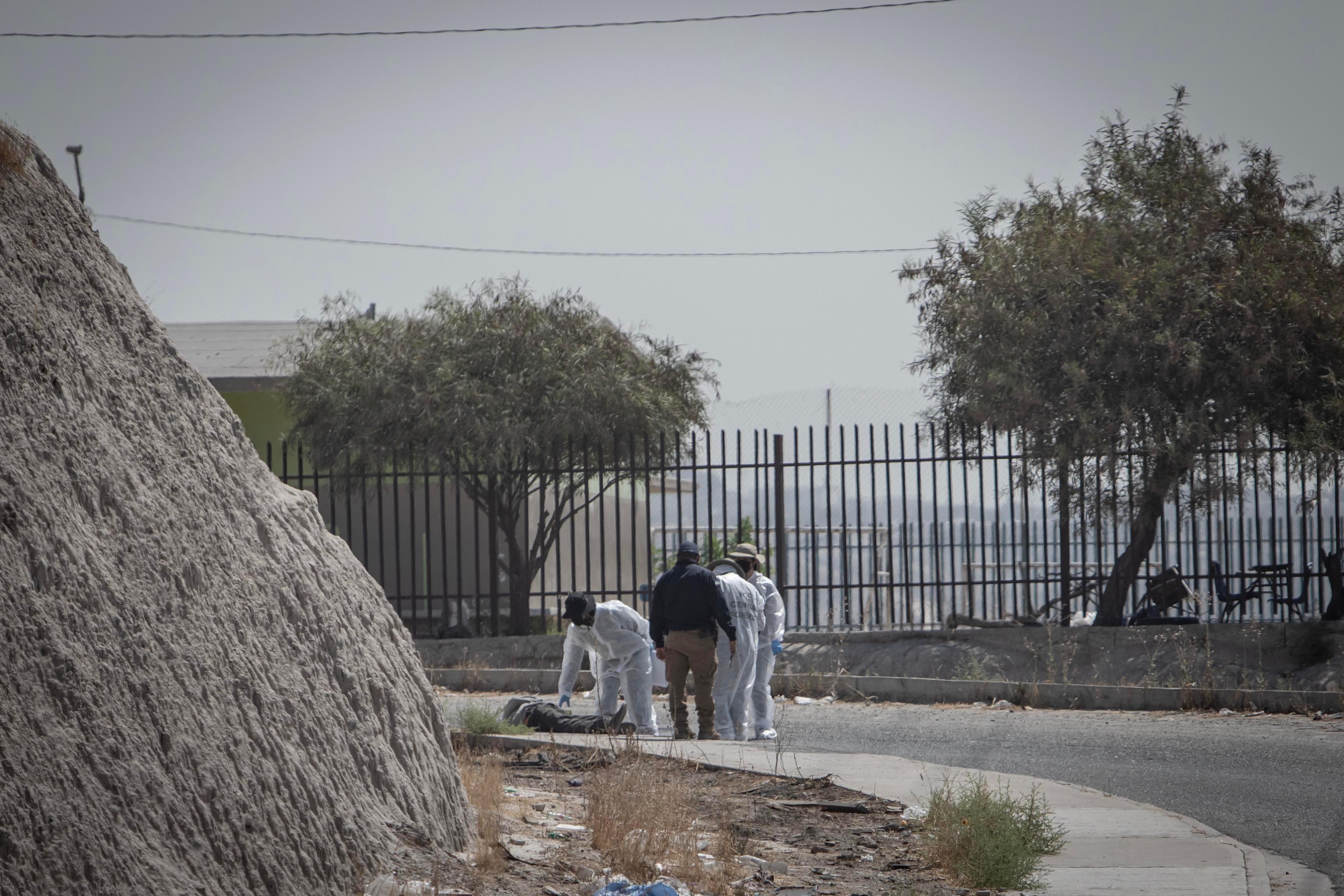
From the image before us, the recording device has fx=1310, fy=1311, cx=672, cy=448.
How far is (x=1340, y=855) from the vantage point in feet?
20.3

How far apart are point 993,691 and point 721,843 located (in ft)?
27.5

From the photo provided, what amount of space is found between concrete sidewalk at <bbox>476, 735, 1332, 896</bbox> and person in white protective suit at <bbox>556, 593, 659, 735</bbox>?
63.2 inches

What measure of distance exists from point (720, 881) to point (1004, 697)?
8.95m

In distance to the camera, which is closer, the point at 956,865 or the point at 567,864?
the point at 567,864

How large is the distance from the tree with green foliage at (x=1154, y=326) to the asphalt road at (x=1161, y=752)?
11.9 ft

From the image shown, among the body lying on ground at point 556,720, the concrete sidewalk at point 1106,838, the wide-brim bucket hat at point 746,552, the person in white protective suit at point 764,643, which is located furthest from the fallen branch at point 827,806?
the wide-brim bucket hat at point 746,552

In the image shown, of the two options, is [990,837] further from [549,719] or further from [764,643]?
[764,643]

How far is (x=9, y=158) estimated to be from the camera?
536 centimetres

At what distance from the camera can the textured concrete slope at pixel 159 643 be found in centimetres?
393

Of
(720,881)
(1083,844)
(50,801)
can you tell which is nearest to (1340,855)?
(1083,844)

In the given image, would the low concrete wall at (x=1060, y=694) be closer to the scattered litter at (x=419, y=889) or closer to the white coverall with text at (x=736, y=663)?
the white coverall with text at (x=736, y=663)

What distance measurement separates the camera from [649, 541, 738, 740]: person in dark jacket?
11102mm

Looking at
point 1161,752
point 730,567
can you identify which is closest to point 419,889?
point 1161,752

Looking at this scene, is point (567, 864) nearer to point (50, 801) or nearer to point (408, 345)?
point (50, 801)
